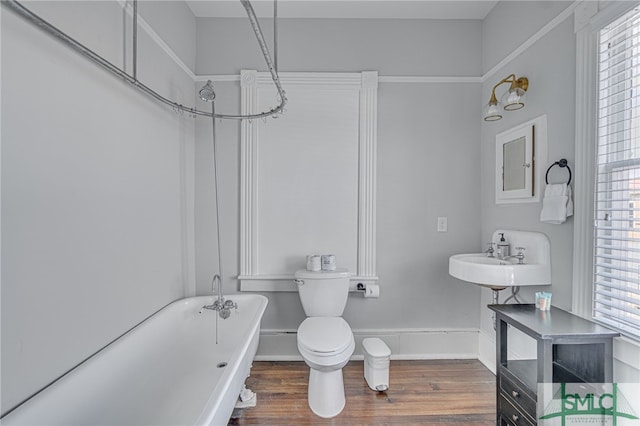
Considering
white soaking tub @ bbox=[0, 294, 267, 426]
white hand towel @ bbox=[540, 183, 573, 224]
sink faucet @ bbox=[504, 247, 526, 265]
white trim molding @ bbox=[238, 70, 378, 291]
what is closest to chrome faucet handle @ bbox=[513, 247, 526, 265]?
sink faucet @ bbox=[504, 247, 526, 265]

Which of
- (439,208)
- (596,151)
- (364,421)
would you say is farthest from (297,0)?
(364,421)

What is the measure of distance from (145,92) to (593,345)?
8.24 feet

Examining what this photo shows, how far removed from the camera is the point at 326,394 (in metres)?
1.70

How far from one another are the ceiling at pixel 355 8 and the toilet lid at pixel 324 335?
225 cm

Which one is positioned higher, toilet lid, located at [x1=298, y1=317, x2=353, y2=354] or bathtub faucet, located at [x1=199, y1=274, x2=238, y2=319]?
bathtub faucet, located at [x1=199, y1=274, x2=238, y2=319]

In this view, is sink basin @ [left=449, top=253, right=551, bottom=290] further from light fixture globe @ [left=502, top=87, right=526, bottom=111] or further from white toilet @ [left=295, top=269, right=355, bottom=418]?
light fixture globe @ [left=502, top=87, right=526, bottom=111]

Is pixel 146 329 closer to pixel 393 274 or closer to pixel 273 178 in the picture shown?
pixel 273 178

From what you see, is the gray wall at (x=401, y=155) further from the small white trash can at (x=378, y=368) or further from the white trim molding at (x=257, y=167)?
the small white trash can at (x=378, y=368)

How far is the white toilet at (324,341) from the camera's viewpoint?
5.32 feet

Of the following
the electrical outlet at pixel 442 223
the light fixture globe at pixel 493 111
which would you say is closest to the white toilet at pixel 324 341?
the electrical outlet at pixel 442 223

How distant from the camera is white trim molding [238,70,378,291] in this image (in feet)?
7.54

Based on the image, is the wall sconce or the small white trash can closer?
the wall sconce

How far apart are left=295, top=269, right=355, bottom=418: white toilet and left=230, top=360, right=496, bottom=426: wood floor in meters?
0.10

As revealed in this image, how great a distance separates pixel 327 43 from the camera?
2.33 meters
